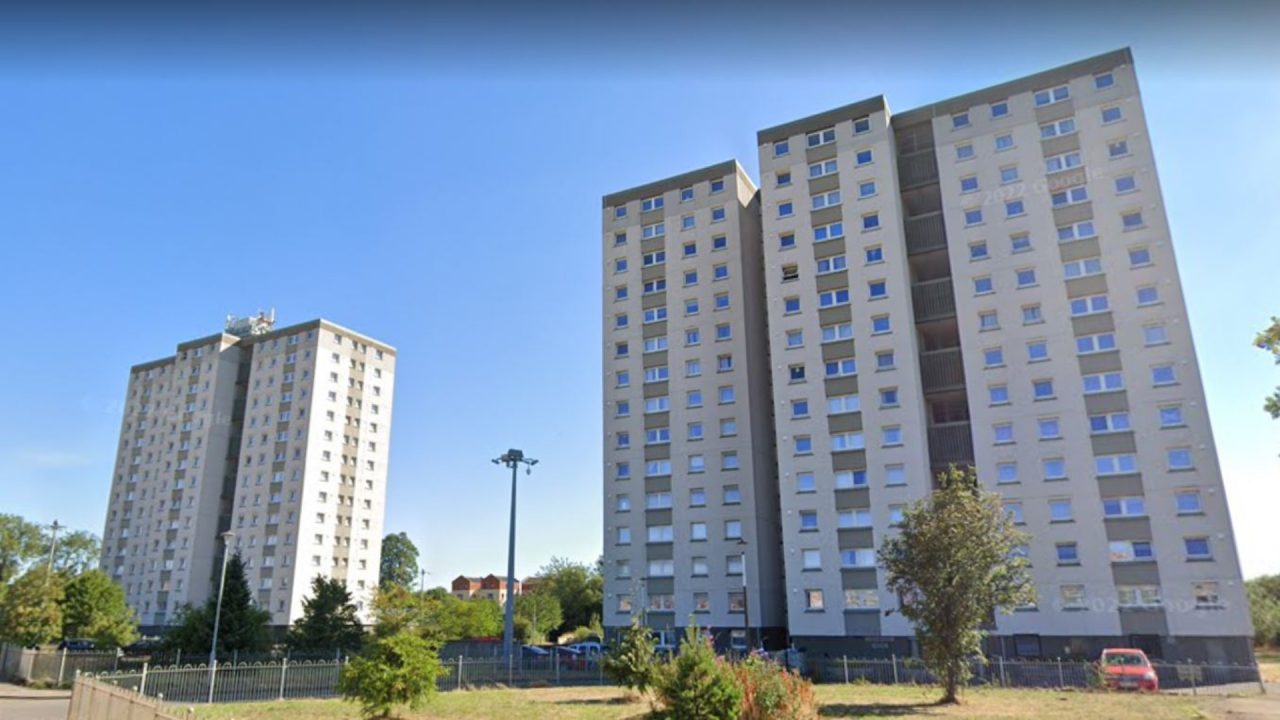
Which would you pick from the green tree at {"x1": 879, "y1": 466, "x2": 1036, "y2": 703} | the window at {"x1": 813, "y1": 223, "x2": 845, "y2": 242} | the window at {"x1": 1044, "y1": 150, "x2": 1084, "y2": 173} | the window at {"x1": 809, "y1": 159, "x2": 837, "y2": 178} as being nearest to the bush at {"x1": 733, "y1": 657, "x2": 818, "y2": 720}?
the green tree at {"x1": 879, "y1": 466, "x2": 1036, "y2": 703}

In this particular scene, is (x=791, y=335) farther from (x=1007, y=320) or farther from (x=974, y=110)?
(x=974, y=110)

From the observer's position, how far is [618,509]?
57.7 meters

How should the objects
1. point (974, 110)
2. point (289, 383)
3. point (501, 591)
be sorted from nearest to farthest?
point (974, 110)
point (289, 383)
point (501, 591)

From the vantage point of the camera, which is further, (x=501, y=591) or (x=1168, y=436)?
(x=501, y=591)

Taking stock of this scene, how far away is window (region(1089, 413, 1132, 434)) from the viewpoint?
4334 centimetres

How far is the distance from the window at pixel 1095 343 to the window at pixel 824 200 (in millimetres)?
16975

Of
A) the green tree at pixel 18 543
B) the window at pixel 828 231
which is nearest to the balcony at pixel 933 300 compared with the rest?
the window at pixel 828 231

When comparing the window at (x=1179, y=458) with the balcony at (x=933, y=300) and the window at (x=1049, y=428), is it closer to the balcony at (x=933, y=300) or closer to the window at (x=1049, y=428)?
the window at (x=1049, y=428)

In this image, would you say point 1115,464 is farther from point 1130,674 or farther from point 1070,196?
point 1070,196

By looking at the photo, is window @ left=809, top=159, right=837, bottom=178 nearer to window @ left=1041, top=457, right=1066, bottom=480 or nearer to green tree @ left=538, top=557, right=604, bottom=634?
window @ left=1041, top=457, right=1066, bottom=480

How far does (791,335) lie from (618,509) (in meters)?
17.0

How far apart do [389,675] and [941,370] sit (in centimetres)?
3713

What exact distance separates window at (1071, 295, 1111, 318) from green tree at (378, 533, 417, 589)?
100 metres

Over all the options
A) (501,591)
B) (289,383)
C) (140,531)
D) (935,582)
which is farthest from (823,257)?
(501,591)
